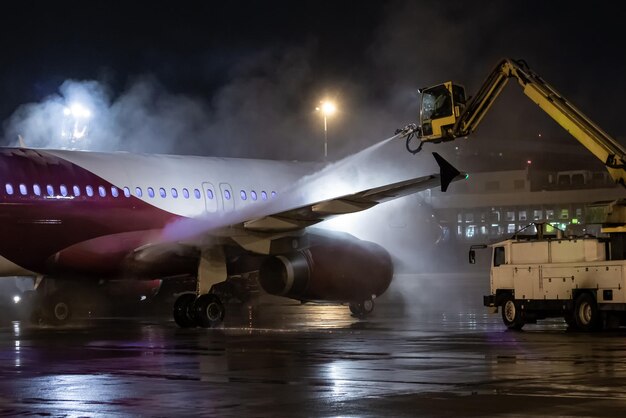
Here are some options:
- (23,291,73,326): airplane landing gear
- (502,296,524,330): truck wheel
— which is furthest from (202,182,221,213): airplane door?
(502,296,524,330): truck wheel

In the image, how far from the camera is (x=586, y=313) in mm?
26172

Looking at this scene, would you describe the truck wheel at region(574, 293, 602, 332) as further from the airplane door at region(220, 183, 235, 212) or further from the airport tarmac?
the airplane door at region(220, 183, 235, 212)

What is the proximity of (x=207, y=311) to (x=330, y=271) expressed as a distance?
373 centimetres

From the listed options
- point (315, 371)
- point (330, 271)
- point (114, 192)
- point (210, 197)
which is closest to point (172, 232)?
point (210, 197)

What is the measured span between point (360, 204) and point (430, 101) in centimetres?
448

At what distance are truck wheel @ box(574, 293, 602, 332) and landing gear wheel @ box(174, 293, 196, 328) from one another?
9.39 meters

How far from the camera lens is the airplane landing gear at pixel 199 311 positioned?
29.0 metres

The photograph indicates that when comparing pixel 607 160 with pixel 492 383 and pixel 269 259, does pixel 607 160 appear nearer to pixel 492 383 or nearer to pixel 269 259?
pixel 269 259

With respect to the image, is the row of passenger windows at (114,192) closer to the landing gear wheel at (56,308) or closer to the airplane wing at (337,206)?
the airplane wing at (337,206)

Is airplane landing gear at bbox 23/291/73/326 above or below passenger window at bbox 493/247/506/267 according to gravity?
below

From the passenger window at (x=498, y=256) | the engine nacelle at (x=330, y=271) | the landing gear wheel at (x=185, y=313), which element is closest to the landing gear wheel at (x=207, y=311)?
the landing gear wheel at (x=185, y=313)

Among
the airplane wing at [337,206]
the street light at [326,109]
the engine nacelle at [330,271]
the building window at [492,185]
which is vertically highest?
the building window at [492,185]

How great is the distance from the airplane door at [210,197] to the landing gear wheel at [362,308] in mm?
5110

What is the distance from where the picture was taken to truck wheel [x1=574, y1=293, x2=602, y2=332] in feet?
84.5
